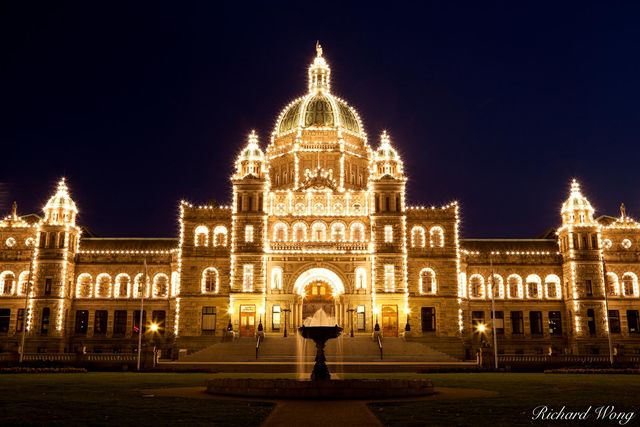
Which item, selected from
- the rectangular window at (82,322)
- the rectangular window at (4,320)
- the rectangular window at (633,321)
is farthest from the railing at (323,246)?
the rectangular window at (4,320)

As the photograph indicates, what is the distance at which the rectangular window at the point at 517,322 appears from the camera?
253 feet

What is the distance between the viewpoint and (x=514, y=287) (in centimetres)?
7838

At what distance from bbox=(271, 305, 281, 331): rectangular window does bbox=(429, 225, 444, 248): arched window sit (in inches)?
739

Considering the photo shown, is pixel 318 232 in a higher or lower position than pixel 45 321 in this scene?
higher

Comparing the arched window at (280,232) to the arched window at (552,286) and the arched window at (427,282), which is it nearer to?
the arched window at (427,282)

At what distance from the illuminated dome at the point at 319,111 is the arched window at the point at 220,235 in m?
17.4

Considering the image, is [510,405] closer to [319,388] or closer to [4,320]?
[319,388]

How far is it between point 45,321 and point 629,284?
65.4 meters

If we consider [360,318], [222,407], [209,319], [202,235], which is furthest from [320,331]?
[202,235]

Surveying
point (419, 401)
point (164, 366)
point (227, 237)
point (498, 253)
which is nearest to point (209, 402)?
point (419, 401)

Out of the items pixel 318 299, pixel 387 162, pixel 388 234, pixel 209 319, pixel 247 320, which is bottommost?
pixel 247 320

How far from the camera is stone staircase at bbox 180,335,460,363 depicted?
5509 centimetres

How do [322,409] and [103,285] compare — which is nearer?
[322,409]

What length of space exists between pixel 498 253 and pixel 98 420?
66753 millimetres
